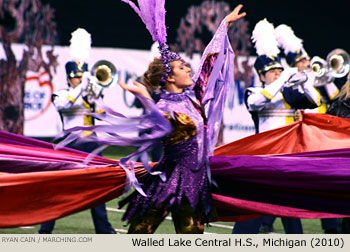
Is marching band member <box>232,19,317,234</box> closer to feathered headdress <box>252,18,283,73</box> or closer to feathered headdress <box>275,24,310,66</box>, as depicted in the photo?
feathered headdress <box>252,18,283,73</box>

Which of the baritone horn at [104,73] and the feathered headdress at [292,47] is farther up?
the feathered headdress at [292,47]

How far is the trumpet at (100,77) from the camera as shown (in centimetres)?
814

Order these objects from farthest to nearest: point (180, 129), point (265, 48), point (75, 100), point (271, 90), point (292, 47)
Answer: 1. point (292, 47)
2. point (75, 100)
3. point (265, 48)
4. point (271, 90)
5. point (180, 129)

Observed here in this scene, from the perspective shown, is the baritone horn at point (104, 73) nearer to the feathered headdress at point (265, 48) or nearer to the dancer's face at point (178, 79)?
the feathered headdress at point (265, 48)

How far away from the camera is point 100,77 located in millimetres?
8867

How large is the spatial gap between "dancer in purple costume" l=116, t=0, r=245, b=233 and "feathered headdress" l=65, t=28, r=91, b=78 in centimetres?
377

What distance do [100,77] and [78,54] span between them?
0.45 metres

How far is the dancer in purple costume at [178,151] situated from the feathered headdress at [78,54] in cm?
377

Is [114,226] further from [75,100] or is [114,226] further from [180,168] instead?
[180,168]

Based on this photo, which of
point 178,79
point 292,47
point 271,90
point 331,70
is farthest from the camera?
point 331,70

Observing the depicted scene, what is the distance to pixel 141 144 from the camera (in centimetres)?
448

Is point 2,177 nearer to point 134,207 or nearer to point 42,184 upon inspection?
point 42,184

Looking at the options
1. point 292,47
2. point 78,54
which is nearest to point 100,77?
point 78,54

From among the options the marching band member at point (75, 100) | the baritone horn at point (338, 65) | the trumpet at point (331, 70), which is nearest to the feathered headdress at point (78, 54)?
the marching band member at point (75, 100)
